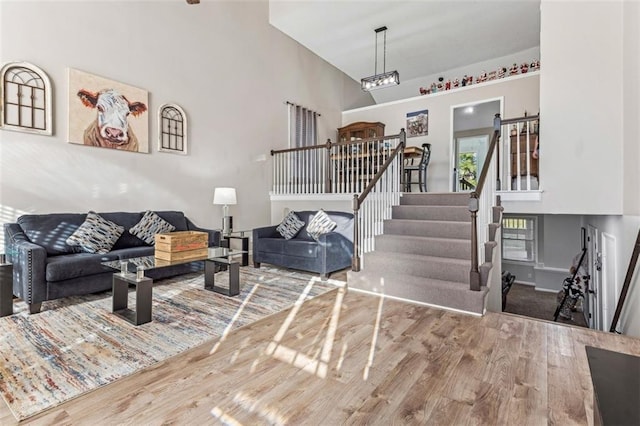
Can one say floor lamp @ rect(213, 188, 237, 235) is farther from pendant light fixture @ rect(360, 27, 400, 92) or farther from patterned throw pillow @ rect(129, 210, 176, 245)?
pendant light fixture @ rect(360, 27, 400, 92)

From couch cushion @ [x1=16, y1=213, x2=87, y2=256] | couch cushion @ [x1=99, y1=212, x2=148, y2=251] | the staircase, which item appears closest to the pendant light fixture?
the staircase

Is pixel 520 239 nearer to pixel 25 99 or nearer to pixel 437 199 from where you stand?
pixel 437 199

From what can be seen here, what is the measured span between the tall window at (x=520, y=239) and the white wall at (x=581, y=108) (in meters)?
3.44

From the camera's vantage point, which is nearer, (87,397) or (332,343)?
(87,397)

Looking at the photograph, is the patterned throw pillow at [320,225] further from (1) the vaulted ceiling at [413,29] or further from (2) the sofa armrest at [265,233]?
(1) the vaulted ceiling at [413,29]

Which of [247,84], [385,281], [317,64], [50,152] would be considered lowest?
[385,281]

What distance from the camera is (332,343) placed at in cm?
241

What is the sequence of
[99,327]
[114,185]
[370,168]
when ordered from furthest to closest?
[370,168] < [114,185] < [99,327]

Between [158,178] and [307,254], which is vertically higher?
[158,178]

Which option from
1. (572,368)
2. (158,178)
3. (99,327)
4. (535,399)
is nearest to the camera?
(535,399)

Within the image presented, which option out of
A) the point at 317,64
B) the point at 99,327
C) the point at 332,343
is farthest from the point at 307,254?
the point at 317,64

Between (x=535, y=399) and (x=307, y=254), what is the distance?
10.2 ft

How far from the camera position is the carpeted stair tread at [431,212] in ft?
13.4

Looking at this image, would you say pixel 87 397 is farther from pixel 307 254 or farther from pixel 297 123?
pixel 297 123
